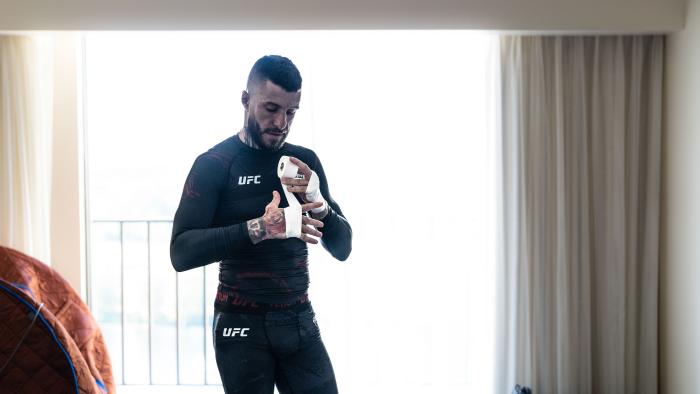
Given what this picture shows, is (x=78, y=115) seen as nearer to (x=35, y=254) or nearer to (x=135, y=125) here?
(x=135, y=125)

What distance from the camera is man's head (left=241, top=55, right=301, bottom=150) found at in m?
2.07

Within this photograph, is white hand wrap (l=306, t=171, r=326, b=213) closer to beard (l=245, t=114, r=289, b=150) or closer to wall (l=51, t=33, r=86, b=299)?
beard (l=245, t=114, r=289, b=150)

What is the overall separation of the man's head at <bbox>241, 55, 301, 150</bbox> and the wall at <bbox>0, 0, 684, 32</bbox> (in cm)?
115

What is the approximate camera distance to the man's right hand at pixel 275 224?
194 centimetres

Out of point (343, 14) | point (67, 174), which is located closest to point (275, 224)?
point (343, 14)

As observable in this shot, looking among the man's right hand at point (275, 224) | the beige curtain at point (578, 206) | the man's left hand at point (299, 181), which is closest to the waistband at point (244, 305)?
the man's right hand at point (275, 224)

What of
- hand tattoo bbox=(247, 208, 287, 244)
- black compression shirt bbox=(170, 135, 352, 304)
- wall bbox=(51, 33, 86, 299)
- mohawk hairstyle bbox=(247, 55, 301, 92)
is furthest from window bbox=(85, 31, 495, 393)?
hand tattoo bbox=(247, 208, 287, 244)

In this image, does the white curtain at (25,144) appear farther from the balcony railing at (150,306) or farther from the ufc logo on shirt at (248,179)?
the ufc logo on shirt at (248,179)

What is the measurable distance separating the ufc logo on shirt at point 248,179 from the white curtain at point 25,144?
1.89 meters

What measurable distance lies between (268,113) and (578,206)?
1.96 meters

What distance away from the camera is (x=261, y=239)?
1942 mm

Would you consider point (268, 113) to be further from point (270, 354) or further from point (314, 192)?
point (270, 354)

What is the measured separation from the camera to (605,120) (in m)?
3.41

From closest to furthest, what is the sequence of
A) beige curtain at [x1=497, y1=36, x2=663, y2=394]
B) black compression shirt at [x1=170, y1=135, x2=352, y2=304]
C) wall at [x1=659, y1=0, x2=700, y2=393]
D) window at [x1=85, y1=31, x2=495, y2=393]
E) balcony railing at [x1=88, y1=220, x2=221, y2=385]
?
1. black compression shirt at [x1=170, y1=135, x2=352, y2=304]
2. wall at [x1=659, y1=0, x2=700, y2=393]
3. beige curtain at [x1=497, y1=36, x2=663, y2=394]
4. window at [x1=85, y1=31, x2=495, y2=393]
5. balcony railing at [x1=88, y1=220, x2=221, y2=385]
